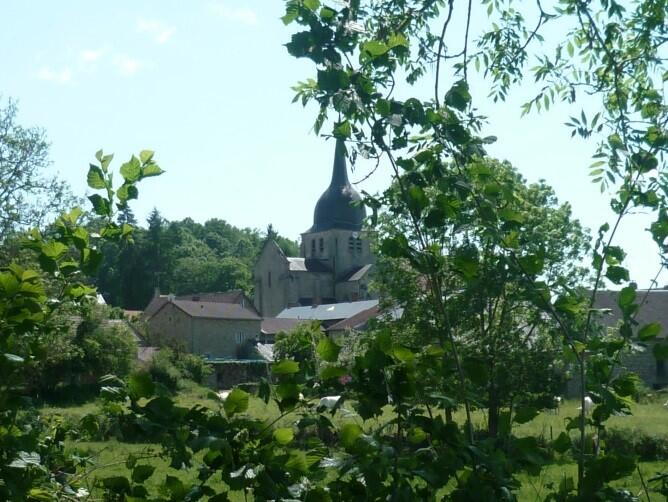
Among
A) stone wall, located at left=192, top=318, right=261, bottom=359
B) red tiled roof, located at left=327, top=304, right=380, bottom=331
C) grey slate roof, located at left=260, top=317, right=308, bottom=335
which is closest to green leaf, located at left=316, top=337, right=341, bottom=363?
stone wall, located at left=192, top=318, right=261, bottom=359

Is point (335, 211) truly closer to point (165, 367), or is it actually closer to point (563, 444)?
point (165, 367)

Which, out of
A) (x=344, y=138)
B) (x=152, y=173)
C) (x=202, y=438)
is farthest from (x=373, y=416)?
→ (x=152, y=173)

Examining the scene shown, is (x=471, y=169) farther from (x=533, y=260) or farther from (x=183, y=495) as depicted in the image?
(x=183, y=495)

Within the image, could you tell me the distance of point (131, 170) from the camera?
2.24 meters

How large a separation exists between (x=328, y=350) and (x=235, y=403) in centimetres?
23

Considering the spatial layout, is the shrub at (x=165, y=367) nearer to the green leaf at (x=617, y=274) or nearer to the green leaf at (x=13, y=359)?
the green leaf at (x=13, y=359)

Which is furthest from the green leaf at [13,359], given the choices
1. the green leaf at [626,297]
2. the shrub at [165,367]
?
the shrub at [165,367]

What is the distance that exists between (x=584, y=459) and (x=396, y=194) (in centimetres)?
81

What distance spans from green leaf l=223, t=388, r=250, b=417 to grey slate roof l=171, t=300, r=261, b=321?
208 ft

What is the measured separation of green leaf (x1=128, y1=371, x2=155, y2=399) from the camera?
5.70 feet

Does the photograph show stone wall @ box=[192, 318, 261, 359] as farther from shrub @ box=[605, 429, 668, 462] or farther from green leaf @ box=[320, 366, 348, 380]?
green leaf @ box=[320, 366, 348, 380]

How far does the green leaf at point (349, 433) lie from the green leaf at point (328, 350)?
0.48 feet

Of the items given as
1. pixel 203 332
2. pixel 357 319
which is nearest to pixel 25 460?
pixel 203 332

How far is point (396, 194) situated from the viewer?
2.20 meters
